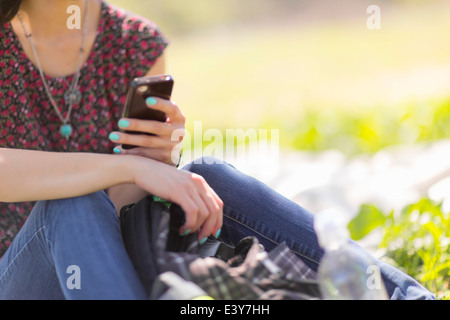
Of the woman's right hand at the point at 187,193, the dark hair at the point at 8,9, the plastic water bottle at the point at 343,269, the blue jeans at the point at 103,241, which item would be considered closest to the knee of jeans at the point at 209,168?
the blue jeans at the point at 103,241

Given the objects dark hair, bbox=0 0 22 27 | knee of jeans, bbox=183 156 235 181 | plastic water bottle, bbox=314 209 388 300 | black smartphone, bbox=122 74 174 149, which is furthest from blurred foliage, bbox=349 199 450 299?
dark hair, bbox=0 0 22 27

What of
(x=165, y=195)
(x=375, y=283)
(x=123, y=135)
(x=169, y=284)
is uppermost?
(x=123, y=135)

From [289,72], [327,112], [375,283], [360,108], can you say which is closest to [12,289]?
[375,283]

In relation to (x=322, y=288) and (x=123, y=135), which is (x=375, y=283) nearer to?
(x=322, y=288)

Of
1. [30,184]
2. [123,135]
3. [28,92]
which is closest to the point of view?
[30,184]

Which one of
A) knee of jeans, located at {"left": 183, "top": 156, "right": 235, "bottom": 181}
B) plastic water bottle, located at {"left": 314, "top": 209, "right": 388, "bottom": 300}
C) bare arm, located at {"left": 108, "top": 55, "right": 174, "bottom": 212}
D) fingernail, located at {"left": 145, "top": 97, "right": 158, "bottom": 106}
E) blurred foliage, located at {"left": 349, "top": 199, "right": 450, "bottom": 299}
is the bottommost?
blurred foliage, located at {"left": 349, "top": 199, "right": 450, "bottom": 299}

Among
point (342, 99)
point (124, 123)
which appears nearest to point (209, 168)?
point (124, 123)

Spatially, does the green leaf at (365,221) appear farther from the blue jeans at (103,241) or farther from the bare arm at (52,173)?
the bare arm at (52,173)

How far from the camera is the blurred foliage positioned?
231 centimetres

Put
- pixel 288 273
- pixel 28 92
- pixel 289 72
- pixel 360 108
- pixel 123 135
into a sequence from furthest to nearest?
1. pixel 289 72
2. pixel 360 108
3. pixel 28 92
4. pixel 123 135
5. pixel 288 273

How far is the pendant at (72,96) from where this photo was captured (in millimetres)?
2271

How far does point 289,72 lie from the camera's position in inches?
313

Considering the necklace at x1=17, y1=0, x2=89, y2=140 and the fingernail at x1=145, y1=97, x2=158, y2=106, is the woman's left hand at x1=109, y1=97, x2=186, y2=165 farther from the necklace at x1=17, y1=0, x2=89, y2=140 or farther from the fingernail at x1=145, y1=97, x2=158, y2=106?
the necklace at x1=17, y1=0, x2=89, y2=140
